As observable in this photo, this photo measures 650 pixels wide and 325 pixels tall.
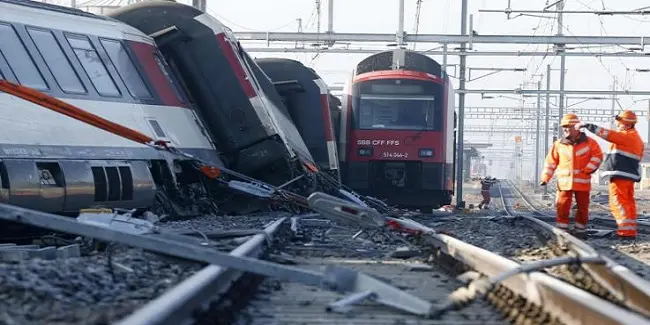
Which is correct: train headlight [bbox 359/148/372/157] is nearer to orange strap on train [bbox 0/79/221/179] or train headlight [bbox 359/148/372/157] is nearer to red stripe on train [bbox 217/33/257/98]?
red stripe on train [bbox 217/33/257/98]

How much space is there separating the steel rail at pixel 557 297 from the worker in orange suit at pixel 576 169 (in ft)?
16.8

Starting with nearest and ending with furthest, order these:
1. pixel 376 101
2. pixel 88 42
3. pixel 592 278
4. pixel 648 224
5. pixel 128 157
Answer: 1. pixel 592 278
2. pixel 128 157
3. pixel 88 42
4. pixel 648 224
5. pixel 376 101

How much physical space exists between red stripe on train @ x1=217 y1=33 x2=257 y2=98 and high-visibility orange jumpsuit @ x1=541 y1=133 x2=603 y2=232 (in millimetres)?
4519

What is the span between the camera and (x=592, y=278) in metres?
6.25

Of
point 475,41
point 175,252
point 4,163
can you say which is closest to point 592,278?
point 175,252

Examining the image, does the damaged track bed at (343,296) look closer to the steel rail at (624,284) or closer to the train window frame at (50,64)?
the steel rail at (624,284)

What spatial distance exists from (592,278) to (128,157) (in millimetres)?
6794

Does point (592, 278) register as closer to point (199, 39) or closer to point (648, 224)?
point (648, 224)

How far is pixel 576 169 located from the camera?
38.4 ft

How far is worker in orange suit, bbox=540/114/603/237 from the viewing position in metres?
11.7

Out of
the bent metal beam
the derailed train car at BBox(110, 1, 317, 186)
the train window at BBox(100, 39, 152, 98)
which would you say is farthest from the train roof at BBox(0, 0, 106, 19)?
the bent metal beam

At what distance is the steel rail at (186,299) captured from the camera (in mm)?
3773

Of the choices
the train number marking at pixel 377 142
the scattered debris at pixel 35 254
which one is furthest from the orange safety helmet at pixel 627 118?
the train number marking at pixel 377 142

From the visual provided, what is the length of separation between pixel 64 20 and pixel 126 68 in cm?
114
